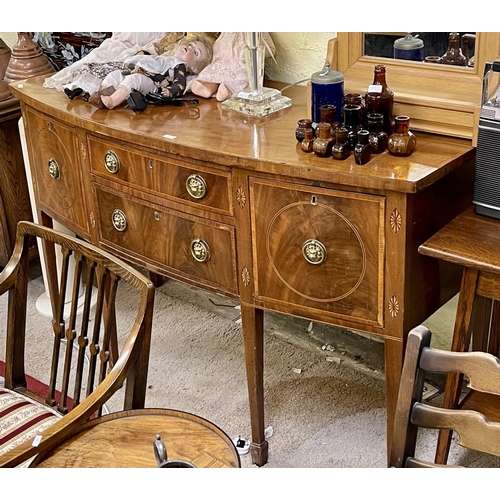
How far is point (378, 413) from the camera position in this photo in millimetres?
2502

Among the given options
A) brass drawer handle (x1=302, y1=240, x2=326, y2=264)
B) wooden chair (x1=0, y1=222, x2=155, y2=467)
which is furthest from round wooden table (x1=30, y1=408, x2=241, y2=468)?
brass drawer handle (x1=302, y1=240, x2=326, y2=264)

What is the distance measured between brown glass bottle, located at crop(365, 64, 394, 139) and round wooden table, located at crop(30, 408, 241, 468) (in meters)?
0.91

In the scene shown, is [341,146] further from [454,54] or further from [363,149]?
[454,54]

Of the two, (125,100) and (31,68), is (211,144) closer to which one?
(125,100)

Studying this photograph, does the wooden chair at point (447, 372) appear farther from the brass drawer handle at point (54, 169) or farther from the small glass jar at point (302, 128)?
the brass drawer handle at point (54, 169)

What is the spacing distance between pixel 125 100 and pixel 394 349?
3.64ft

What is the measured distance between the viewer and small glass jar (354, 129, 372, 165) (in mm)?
1814

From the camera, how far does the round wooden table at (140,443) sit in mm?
1315

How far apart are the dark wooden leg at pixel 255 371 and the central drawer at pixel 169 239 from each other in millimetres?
94

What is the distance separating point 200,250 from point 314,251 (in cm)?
37

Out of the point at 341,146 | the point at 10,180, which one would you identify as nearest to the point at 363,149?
the point at 341,146

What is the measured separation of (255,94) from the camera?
232 cm
